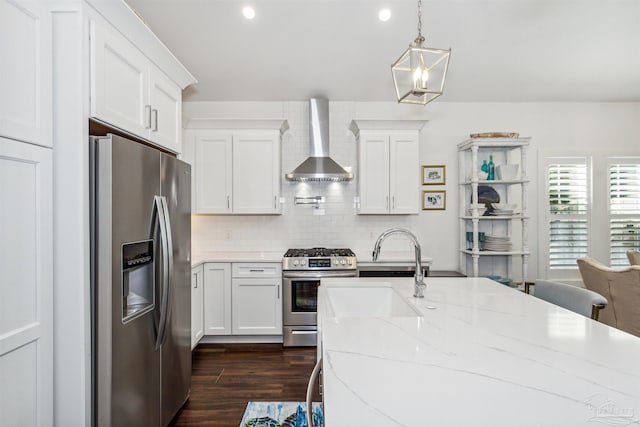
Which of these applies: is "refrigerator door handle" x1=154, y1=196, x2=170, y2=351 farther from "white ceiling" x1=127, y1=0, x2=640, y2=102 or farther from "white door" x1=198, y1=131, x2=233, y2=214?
"white ceiling" x1=127, y1=0, x2=640, y2=102

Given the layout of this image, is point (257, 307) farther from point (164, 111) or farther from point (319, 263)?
point (164, 111)

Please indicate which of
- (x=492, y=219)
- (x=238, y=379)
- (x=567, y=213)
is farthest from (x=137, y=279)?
(x=567, y=213)

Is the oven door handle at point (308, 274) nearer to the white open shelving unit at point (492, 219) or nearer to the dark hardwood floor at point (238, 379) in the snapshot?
the dark hardwood floor at point (238, 379)

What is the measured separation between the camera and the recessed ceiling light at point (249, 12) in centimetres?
300

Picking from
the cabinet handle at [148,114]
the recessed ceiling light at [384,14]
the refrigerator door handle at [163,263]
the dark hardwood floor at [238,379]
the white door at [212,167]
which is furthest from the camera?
the white door at [212,167]

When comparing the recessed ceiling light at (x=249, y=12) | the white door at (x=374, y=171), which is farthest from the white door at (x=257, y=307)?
the recessed ceiling light at (x=249, y=12)

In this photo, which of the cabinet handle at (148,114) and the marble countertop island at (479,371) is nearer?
the marble countertop island at (479,371)

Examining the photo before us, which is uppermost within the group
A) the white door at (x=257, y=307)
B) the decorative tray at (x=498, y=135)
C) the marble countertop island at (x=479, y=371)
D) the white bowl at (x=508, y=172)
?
the decorative tray at (x=498, y=135)

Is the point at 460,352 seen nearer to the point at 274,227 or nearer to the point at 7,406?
the point at 7,406

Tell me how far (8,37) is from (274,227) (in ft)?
10.2

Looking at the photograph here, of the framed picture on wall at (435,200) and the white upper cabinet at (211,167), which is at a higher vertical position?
the white upper cabinet at (211,167)

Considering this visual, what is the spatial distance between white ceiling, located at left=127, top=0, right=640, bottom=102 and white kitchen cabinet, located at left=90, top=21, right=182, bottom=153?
1.07 metres

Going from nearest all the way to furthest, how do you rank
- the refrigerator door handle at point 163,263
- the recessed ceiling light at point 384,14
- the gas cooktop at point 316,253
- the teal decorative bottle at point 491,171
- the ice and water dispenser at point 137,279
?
the ice and water dispenser at point 137,279
the refrigerator door handle at point 163,263
the recessed ceiling light at point 384,14
the gas cooktop at point 316,253
the teal decorative bottle at point 491,171

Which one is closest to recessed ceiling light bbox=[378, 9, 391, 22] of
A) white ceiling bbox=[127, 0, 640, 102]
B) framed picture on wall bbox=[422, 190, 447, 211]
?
white ceiling bbox=[127, 0, 640, 102]
